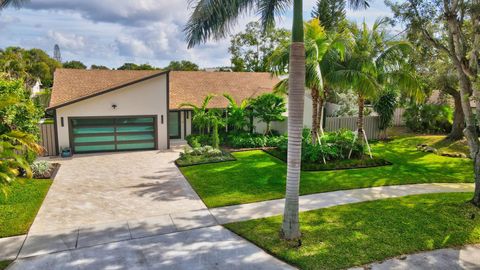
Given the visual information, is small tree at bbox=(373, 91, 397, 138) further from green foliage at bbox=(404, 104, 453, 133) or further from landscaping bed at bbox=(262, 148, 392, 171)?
landscaping bed at bbox=(262, 148, 392, 171)

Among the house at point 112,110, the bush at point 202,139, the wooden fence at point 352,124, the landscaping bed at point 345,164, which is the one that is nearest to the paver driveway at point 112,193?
the house at point 112,110

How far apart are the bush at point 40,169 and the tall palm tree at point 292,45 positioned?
9153 millimetres

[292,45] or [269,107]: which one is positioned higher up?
[292,45]

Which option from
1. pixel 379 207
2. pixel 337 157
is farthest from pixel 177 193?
pixel 337 157

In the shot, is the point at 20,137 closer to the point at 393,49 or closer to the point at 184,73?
the point at 393,49

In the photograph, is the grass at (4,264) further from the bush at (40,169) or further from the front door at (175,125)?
the front door at (175,125)

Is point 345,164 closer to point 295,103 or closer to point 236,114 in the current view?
point 236,114

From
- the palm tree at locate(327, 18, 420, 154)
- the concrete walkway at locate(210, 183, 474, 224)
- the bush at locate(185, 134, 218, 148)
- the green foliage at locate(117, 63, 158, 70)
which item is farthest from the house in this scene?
the green foliage at locate(117, 63, 158, 70)

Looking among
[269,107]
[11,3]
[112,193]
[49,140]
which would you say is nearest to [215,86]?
[269,107]

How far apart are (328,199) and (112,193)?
739cm

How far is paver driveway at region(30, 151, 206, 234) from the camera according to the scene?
1022 centimetres

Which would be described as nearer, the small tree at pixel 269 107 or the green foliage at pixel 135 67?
the small tree at pixel 269 107

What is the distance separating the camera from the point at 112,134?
18.7m

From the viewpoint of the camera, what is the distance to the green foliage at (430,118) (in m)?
23.9
